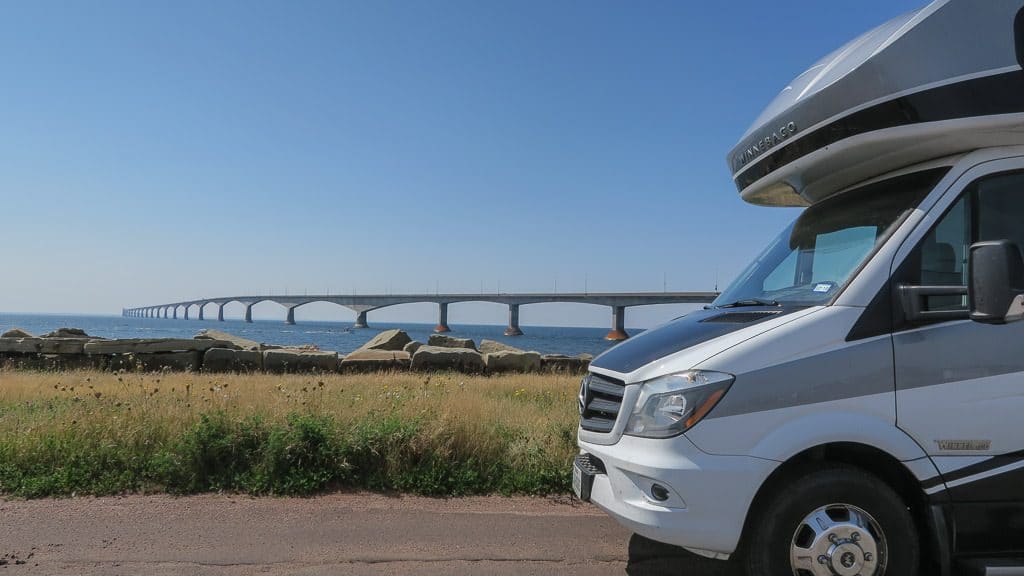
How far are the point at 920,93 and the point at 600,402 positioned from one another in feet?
8.42

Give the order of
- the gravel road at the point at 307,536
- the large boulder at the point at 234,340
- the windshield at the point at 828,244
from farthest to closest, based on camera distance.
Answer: the large boulder at the point at 234,340 < the gravel road at the point at 307,536 < the windshield at the point at 828,244

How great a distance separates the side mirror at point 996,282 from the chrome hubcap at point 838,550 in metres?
1.27

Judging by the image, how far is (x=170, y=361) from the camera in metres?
15.8

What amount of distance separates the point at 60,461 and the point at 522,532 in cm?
456

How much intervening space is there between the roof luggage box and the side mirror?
79 centimetres

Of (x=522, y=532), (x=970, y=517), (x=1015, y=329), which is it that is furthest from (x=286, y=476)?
(x=1015, y=329)

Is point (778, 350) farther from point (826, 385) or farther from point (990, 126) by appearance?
point (990, 126)

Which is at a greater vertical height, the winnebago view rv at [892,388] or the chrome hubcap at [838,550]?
the winnebago view rv at [892,388]

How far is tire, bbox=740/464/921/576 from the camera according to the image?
11.6 ft

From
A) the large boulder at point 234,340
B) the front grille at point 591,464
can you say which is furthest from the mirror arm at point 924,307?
the large boulder at point 234,340

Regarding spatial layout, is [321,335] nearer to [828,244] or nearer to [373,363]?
[373,363]

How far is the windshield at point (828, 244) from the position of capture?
12.9ft

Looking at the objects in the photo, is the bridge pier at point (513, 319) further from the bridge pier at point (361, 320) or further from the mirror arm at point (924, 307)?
the mirror arm at point (924, 307)

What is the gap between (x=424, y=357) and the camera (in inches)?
655
